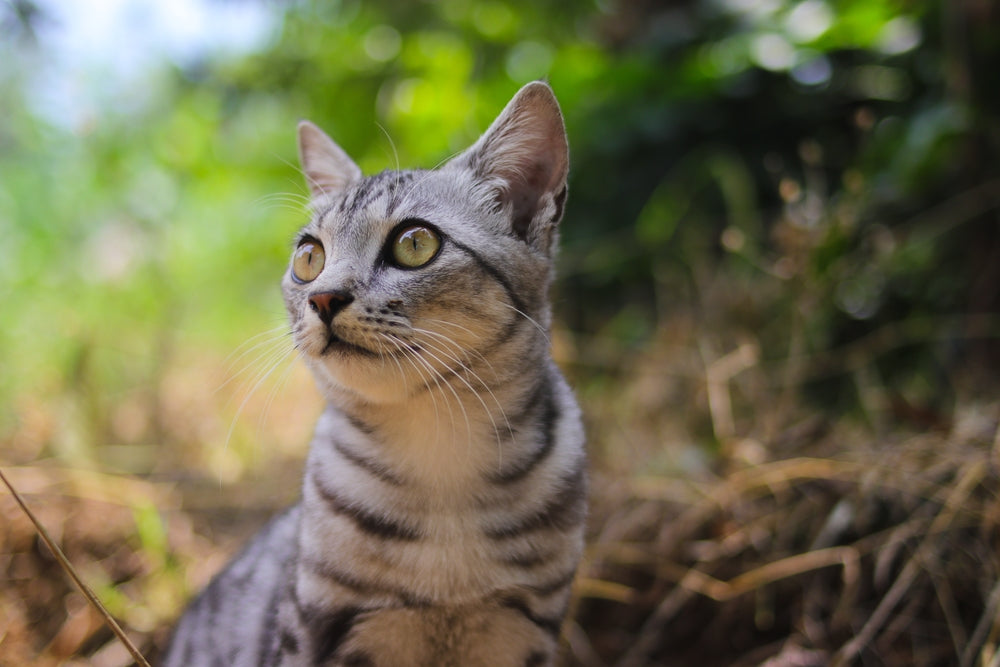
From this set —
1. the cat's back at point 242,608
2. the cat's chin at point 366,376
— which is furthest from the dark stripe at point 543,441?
the cat's back at point 242,608

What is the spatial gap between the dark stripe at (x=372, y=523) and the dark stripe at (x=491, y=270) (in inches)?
18.3

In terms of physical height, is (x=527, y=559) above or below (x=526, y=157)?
below

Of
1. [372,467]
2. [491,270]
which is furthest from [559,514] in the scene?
[491,270]

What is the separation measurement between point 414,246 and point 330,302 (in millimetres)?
210

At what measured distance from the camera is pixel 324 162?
5.54ft

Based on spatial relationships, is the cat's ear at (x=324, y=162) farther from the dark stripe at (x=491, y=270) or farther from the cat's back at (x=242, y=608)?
the cat's back at (x=242, y=608)

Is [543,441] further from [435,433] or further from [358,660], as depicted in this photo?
[358,660]

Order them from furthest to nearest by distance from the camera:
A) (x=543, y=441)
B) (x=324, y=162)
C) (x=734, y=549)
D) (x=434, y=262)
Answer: (x=734, y=549) < (x=324, y=162) < (x=543, y=441) < (x=434, y=262)

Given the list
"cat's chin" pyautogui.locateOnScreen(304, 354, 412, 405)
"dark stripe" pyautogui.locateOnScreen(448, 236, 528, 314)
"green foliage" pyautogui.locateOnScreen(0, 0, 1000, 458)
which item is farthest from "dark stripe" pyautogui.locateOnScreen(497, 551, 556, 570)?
"green foliage" pyautogui.locateOnScreen(0, 0, 1000, 458)

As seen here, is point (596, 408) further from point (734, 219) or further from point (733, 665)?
point (733, 665)

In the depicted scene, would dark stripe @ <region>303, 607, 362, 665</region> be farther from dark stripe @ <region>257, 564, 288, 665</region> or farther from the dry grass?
the dry grass

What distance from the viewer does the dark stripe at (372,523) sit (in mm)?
1249

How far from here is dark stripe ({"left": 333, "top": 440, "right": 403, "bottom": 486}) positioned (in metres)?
1.31

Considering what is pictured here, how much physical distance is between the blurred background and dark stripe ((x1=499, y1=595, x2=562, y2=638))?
0.51 metres
